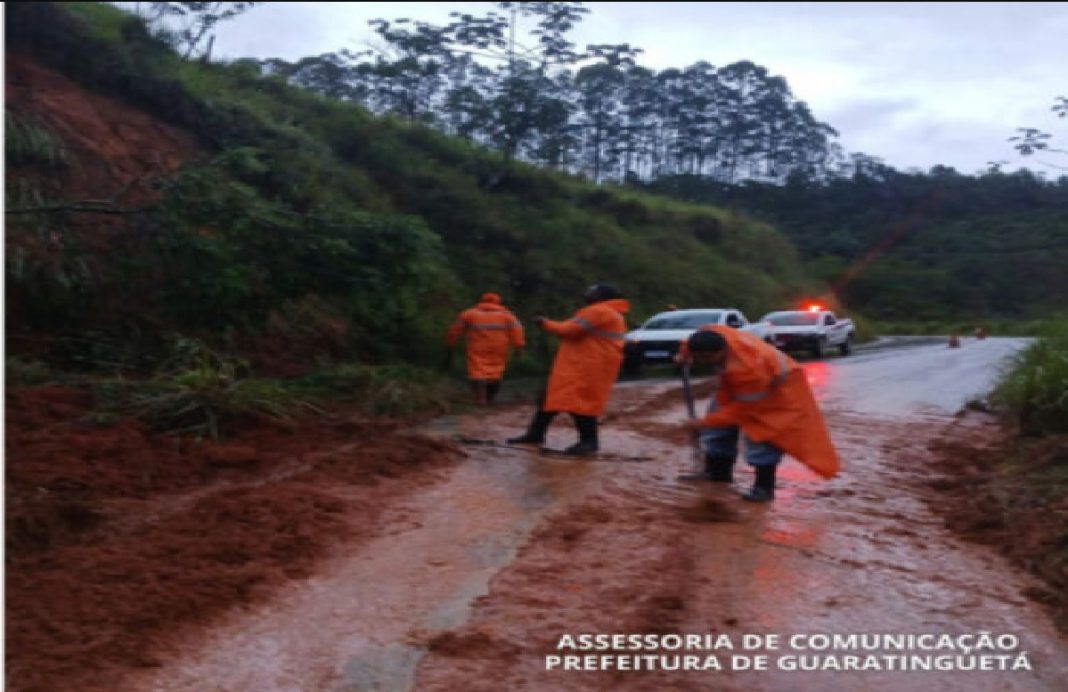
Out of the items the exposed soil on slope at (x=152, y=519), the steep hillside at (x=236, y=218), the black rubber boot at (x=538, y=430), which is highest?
the steep hillside at (x=236, y=218)

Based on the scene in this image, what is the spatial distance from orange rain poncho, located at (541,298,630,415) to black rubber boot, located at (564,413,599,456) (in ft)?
0.32

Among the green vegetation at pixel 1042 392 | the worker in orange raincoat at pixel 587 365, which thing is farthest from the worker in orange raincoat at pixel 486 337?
the green vegetation at pixel 1042 392

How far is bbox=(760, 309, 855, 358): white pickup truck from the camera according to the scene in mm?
25641

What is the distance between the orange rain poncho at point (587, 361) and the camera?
33.6 feet

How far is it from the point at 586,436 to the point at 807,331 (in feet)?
53.9

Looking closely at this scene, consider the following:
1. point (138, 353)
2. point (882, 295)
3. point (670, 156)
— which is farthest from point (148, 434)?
point (670, 156)

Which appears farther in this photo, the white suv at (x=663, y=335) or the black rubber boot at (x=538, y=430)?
the white suv at (x=663, y=335)

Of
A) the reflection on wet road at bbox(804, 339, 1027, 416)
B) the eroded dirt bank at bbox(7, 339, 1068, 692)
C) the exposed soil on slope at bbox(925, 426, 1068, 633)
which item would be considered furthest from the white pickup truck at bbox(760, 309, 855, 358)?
the eroded dirt bank at bbox(7, 339, 1068, 692)

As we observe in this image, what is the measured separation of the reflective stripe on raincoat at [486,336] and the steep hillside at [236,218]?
78cm

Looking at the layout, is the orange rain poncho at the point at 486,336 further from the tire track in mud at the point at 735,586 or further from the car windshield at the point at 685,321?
the car windshield at the point at 685,321

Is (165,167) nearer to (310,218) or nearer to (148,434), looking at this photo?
(310,218)

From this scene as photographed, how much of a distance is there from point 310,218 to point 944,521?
8205 mm

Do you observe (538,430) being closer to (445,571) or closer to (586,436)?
(586,436)

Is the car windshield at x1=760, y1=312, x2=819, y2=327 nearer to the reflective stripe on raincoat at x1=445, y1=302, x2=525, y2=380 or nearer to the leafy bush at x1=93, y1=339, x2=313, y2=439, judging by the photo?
the reflective stripe on raincoat at x1=445, y1=302, x2=525, y2=380
